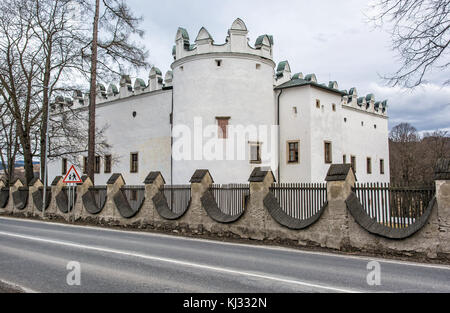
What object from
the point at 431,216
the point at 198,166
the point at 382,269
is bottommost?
the point at 382,269

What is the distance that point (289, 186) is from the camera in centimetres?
1406

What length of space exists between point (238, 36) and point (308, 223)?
1668cm

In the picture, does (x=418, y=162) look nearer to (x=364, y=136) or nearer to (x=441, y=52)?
(x=364, y=136)

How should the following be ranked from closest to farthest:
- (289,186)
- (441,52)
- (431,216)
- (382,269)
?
(382,269) < (431,216) < (441,52) < (289,186)

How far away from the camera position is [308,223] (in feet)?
40.4

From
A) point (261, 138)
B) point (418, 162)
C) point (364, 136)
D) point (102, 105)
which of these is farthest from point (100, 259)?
point (418, 162)

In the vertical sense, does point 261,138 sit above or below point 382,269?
above

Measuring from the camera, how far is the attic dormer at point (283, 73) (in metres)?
29.4

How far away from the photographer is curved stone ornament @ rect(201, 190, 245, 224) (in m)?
14.5

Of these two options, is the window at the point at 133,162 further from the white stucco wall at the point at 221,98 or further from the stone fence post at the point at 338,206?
the stone fence post at the point at 338,206

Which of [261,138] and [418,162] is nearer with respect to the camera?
[261,138]

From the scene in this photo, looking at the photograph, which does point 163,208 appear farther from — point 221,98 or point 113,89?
point 113,89

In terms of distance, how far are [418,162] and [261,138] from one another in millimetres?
41503

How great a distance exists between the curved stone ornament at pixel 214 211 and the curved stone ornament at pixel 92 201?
6.89 m
